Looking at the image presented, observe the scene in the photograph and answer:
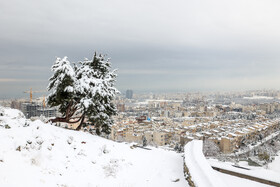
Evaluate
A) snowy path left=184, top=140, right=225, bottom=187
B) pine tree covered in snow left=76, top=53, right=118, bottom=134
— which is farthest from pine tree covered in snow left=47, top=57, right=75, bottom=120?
snowy path left=184, top=140, right=225, bottom=187

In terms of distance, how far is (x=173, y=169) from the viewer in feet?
19.9

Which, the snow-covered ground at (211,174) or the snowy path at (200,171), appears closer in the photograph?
the snowy path at (200,171)

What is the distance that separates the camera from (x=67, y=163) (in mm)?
4727

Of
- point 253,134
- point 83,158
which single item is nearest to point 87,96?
point 83,158

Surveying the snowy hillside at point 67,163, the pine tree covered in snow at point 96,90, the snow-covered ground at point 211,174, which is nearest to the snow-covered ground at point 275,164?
the snow-covered ground at point 211,174

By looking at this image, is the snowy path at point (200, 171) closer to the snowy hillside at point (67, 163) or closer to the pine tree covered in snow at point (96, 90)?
the snowy hillside at point (67, 163)

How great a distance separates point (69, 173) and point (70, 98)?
4.68 metres

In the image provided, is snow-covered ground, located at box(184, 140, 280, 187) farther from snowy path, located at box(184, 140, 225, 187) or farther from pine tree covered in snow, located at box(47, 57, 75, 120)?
pine tree covered in snow, located at box(47, 57, 75, 120)

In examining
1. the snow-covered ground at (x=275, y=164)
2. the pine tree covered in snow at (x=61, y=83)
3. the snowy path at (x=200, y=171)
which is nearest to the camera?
the snowy path at (x=200, y=171)

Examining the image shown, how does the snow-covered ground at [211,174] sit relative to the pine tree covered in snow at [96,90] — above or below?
below

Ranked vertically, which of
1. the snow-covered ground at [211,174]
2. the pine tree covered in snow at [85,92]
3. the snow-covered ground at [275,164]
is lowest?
the snow-covered ground at [275,164]

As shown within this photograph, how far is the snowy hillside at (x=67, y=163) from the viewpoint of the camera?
3.71m

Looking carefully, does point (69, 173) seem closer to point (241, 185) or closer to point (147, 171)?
point (147, 171)

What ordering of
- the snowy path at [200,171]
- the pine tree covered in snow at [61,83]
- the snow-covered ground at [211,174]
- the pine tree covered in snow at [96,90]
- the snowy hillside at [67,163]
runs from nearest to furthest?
the snowy hillside at [67,163]
the snowy path at [200,171]
the snow-covered ground at [211,174]
the pine tree covered in snow at [61,83]
the pine tree covered in snow at [96,90]
